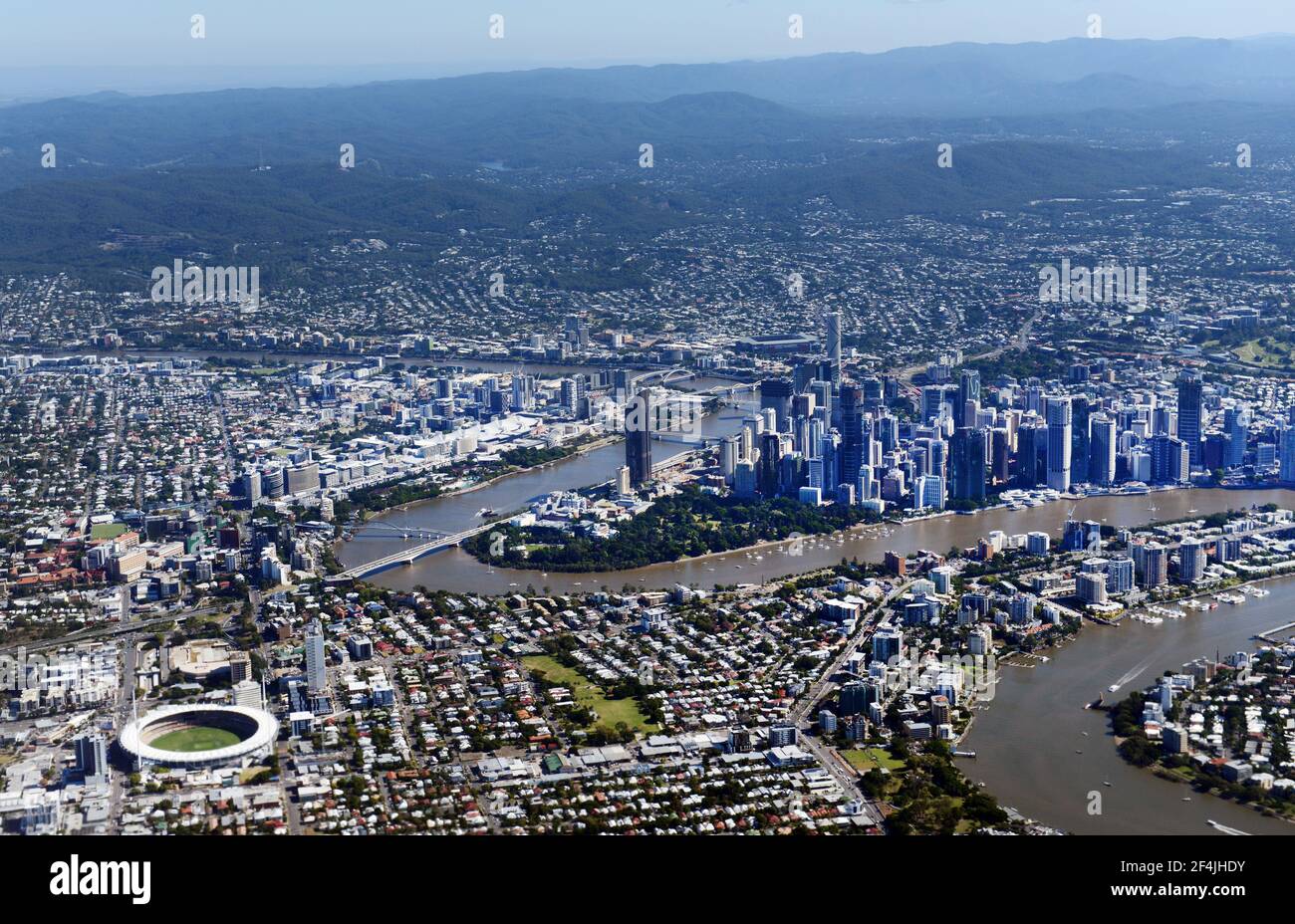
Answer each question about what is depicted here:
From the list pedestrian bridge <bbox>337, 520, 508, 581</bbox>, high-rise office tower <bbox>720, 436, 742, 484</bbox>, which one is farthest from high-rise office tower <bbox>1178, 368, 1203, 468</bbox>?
pedestrian bridge <bbox>337, 520, 508, 581</bbox>

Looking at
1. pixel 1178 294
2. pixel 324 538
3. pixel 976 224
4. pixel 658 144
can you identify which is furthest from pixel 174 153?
pixel 324 538

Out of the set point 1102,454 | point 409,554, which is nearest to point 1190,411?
point 1102,454

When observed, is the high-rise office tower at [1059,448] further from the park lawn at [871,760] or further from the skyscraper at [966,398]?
the park lawn at [871,760]

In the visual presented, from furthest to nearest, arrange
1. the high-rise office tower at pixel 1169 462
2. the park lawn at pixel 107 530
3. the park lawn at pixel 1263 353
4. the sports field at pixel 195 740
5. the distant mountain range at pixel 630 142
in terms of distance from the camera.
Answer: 1. the distant mountain range at pixel 630 142
2. the park lawn at pixel 1263 353
3. the high-rise office tower at pixel 1169 462
4. the park lawn at pixel 107 530
5. the sports field at pixel 195 740

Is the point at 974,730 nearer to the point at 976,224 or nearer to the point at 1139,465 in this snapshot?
the point at 1139,465

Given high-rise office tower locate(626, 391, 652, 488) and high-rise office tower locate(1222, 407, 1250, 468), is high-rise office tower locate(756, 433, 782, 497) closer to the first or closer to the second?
high-rise office tower locate(626, 391, 652, 488)

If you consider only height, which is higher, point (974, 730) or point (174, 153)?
point (174, 153)

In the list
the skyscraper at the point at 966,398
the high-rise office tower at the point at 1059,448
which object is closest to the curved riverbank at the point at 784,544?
the high-rise office tower at the point at 1059,448
